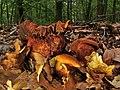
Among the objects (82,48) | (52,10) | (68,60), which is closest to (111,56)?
(82,48)

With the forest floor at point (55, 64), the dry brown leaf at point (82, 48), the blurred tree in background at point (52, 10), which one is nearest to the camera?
the forest floor at point (55, 64)

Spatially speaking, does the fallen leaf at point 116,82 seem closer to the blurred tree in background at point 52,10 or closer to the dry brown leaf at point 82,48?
the dry brown leaf at point 82,48

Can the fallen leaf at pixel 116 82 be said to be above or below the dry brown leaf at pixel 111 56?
below

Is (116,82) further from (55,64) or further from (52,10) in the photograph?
(52,10)

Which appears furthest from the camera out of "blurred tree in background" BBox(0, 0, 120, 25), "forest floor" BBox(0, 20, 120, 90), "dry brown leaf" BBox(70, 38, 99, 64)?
"blurred tree in background" BBox(0, 0, 120, 25)

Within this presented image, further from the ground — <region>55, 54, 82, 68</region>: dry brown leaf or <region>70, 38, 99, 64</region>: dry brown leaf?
<region>70, 38, 99, 64</region>: dry brown leaf

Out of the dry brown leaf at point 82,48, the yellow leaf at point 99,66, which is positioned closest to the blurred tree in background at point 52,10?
the dry brown leaf at point 82,48

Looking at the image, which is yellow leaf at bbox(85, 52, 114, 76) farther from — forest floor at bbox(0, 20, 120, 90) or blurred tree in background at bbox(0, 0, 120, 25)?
blurred tree in background at bbox(0, 0, 120, 25)

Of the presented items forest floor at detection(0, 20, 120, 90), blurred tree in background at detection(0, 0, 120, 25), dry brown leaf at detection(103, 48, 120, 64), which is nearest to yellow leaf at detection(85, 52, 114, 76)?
forest floor at detection(0, 20, 120, 90)
